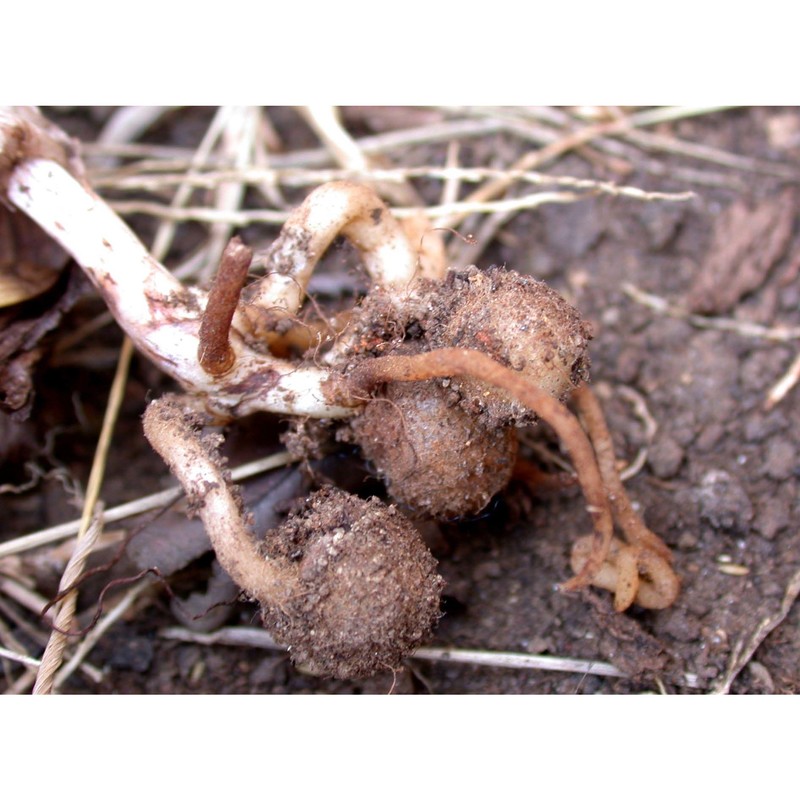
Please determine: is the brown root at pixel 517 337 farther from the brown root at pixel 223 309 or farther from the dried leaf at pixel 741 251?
the dried leaf at pixel 741 251

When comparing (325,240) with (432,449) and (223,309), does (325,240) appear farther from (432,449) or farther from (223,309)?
(432,449)

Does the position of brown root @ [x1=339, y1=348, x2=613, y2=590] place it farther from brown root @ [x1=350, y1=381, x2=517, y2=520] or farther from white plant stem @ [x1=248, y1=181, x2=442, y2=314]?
white plant stem @ [x1=248, y1=181, x2=442, y2=314]

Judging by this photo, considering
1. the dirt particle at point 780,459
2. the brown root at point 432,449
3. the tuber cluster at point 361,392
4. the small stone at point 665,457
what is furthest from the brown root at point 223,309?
the dirt particle at point 780,459

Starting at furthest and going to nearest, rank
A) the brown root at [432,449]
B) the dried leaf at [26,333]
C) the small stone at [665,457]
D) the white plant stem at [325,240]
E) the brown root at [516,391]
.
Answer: the small stone at [665,457] < the dried leaf at [26,333] < the white plant stem at [325,240] < the brown root at [432,449] < the brown root at [516,391]

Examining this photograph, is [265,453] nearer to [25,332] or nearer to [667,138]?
[25,332]

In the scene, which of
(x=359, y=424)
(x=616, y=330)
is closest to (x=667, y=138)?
(x=616, y=330)

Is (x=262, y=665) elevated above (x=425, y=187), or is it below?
below

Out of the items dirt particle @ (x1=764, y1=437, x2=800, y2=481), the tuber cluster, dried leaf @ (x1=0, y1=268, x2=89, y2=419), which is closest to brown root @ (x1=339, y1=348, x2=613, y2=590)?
the tuber cluster

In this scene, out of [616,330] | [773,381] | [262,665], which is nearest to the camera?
[262,665]
